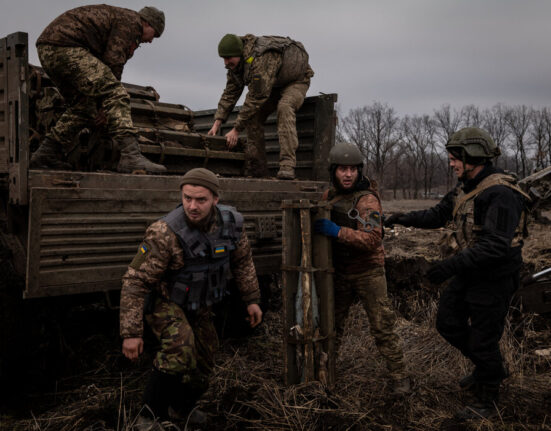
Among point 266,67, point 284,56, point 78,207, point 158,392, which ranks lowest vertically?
point 158,392

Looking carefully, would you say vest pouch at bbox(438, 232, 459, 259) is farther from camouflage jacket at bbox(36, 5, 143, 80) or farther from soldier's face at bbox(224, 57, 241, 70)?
camouflage jacket at bbox(36, 5, 143, 80)

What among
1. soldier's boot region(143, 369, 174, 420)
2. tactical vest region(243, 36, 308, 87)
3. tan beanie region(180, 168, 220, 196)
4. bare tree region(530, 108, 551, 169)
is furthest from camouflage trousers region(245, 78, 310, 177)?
bare tree region(530, 108, 551, 169)

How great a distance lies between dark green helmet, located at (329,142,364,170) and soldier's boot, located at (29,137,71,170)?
2216 mm

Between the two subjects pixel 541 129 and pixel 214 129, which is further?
pixel 541 129

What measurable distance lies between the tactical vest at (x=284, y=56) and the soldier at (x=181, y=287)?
7.05ft

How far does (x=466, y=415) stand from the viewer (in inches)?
127

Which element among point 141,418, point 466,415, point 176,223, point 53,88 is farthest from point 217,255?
point 53,88

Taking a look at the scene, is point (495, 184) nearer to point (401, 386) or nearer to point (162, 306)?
point (401, 386)

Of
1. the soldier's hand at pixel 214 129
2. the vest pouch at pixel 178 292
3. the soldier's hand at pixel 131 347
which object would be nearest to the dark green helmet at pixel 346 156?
the vest pouch at pixel 178 292

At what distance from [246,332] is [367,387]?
5.61ft

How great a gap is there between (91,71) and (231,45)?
54.1 inches

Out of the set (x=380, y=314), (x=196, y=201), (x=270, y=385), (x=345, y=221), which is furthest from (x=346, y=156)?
(x=270, y=385)

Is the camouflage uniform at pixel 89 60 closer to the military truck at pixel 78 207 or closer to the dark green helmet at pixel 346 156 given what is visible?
the military truck at pixel 78 207

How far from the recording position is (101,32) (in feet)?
13.3
